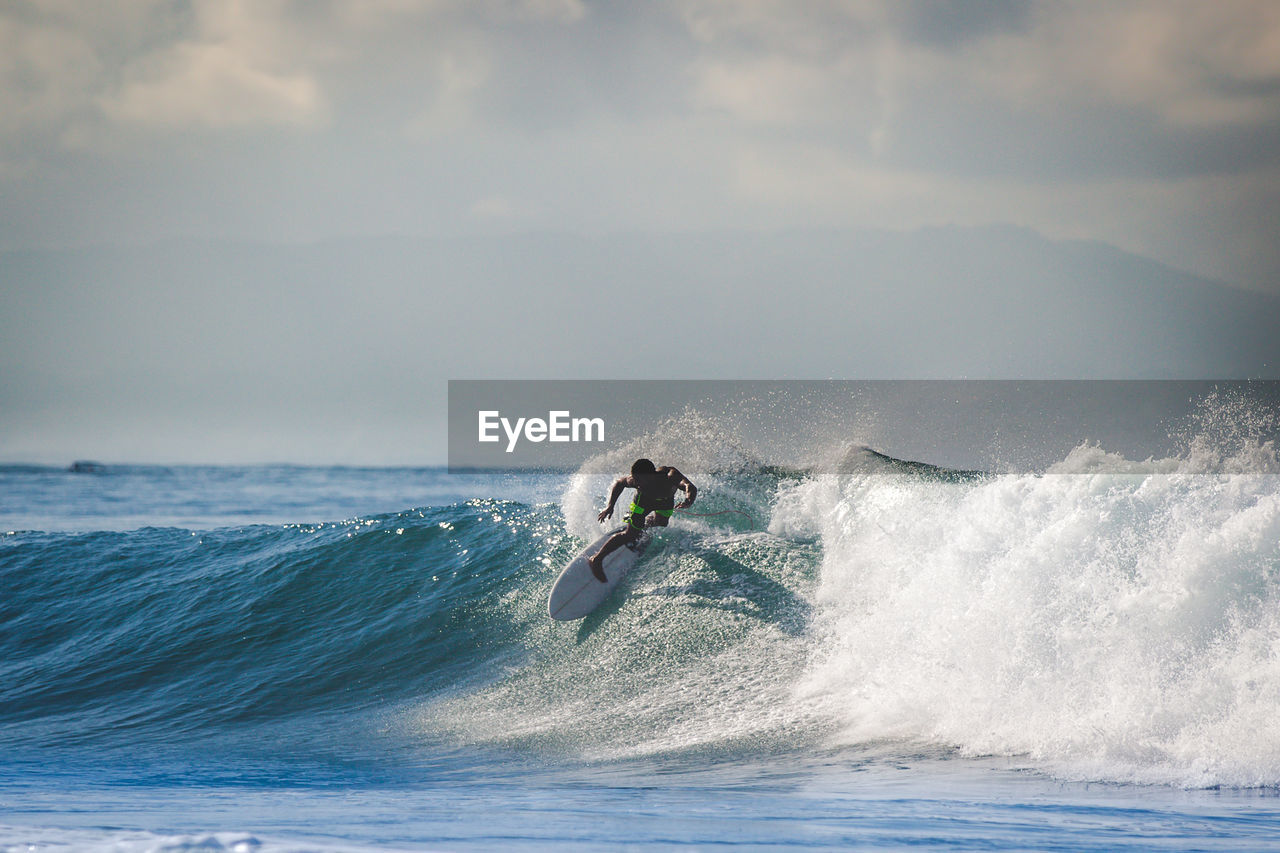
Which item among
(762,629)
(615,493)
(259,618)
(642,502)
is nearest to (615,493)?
(615,493)

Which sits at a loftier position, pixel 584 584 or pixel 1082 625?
pixel 1082 625

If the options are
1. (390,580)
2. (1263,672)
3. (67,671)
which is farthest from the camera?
(390,580)

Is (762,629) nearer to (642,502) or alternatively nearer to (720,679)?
(720,679)

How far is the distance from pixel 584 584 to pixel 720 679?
202 cm

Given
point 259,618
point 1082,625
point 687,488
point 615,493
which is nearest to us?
point 1082,625

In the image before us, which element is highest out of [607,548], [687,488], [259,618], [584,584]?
[687,488]

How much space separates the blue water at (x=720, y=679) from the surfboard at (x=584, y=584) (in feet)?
0.48

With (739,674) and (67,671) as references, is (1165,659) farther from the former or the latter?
(67,671)

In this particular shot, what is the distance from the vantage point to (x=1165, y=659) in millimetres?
5816

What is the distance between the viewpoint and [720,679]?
7.52 meters

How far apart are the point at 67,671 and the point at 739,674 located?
7742 millimetres

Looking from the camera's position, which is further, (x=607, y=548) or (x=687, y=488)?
(x=607, y=548)

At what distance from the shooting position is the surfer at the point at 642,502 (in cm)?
873

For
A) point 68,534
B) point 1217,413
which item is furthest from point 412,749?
point 68,534
